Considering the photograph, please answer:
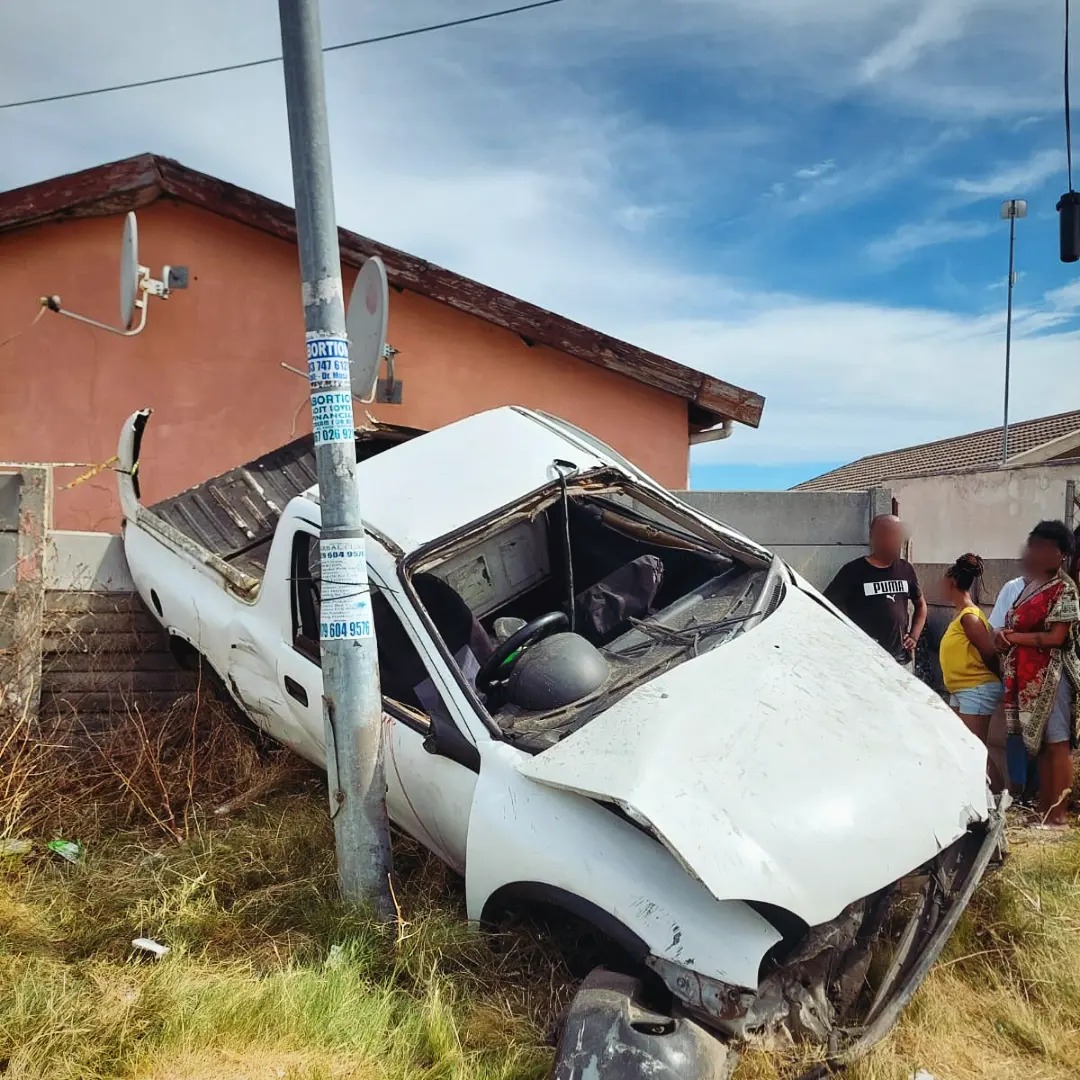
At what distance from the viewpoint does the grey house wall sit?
655 cm

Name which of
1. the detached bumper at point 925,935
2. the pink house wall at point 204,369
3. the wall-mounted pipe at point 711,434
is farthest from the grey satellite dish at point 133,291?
the detached bumper at point 925,935

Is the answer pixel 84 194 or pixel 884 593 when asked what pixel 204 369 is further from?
pixel 884 593

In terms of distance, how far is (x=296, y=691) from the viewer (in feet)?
13.6

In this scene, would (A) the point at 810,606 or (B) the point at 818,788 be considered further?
(A) the point at 810,606

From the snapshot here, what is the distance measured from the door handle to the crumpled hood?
4.78 ft

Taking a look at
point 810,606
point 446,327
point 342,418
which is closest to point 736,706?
point 810,606

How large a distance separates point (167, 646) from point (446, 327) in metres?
4.36

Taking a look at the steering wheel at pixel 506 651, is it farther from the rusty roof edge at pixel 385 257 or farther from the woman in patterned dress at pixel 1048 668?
the rusty roof edge at pixel 385 257

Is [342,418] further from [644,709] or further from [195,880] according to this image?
[195,880]

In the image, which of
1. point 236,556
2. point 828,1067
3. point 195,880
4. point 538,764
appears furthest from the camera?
point 236,556

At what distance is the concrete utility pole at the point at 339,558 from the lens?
345 cm

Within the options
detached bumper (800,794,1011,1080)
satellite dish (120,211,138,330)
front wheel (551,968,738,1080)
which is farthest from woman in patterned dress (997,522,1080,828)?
satellite dish (120,211,138,330)

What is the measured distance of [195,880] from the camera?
3.75 metres

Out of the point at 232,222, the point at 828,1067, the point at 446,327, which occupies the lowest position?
the point at 828,1067
